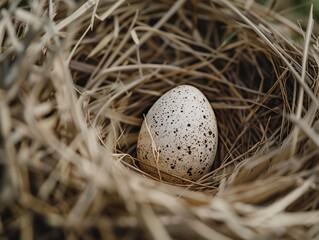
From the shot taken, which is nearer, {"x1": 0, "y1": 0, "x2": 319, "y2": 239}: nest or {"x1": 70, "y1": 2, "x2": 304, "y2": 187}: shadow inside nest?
{"x1": 0, "y1": 0, "x2": 319, "y2": 239}: nest

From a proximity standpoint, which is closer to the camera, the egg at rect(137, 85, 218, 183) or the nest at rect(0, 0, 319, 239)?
the nest at rect(0, 0, 319, 239)

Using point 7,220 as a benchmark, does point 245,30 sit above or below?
above

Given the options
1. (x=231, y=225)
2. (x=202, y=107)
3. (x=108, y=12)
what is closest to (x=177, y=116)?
(x=202, y=107)

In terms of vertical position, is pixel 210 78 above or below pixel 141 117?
above

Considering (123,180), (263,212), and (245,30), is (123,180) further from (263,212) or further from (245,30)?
(245,30)
